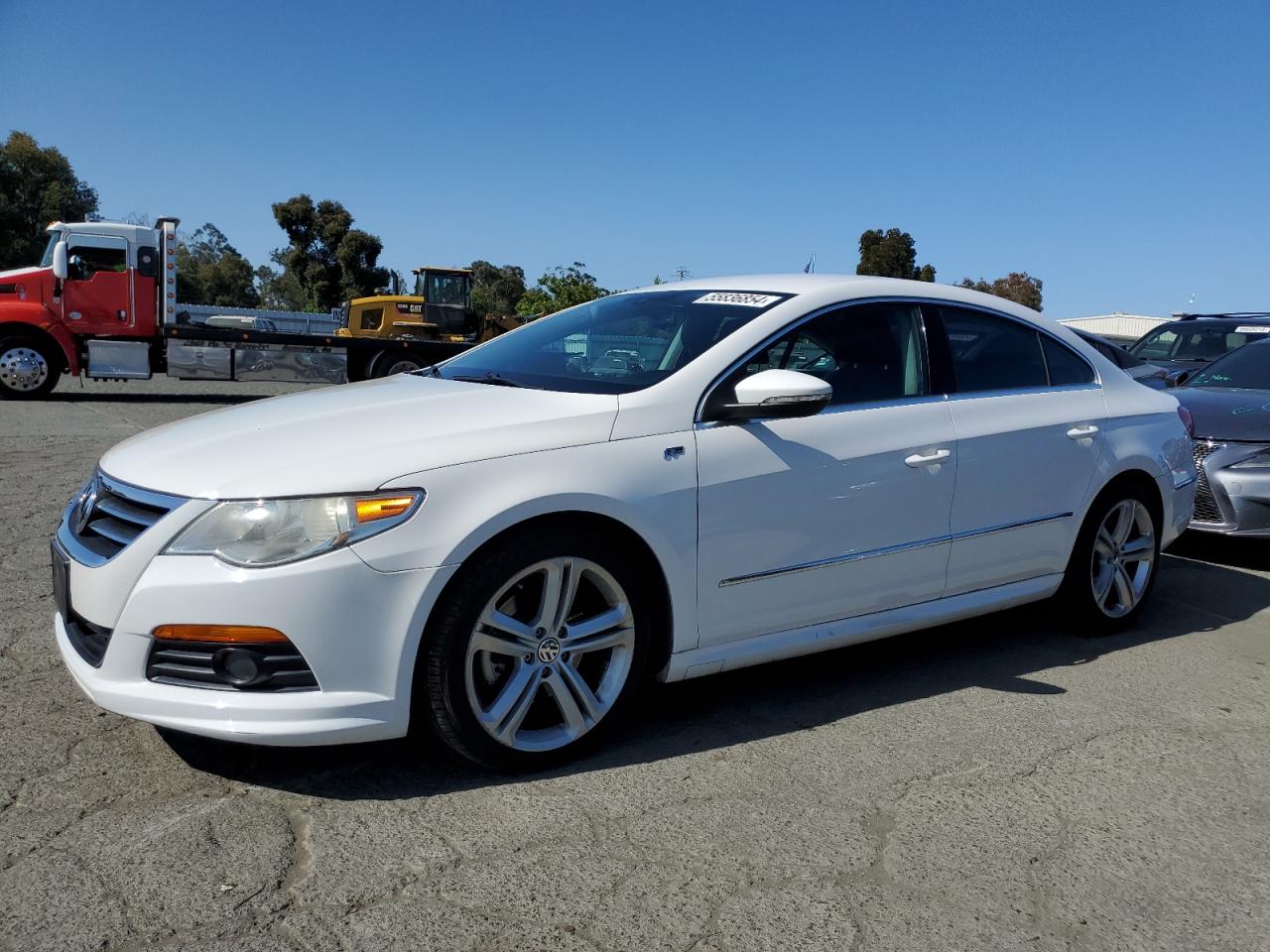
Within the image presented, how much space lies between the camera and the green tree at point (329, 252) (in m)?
58.2

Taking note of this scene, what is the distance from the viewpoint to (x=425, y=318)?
23.5m

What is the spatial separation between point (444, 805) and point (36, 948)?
103cm

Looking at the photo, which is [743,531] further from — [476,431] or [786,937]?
[786,937]

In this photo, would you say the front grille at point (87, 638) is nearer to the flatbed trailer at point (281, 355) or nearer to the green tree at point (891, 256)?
the flatbed trailer at point (281, 355)

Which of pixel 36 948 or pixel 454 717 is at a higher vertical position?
pixel 454 717

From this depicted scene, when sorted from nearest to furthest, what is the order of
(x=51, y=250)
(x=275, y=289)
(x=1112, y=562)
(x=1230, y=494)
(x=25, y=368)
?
1. (x=1112, y=562)
2. (x=1230, y=494)
3. (x=25, y=368)
4. (x=51, y=250)
5. (x=275, y=289)

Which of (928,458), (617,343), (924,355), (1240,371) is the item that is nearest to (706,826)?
(928,458)

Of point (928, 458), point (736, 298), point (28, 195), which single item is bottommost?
point (928, 458)

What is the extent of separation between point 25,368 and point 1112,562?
613 inches

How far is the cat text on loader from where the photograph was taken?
22.2m

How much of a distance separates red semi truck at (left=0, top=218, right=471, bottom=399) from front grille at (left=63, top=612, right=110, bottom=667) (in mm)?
14638

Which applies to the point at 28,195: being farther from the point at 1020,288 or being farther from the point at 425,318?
the point at 1020,288

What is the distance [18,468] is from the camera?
8383 mm

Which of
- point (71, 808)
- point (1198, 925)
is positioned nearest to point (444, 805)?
point (71, 808)
